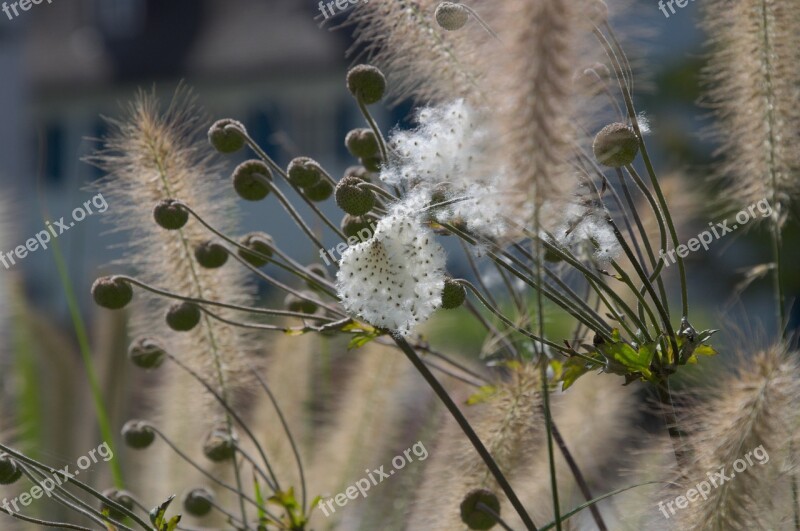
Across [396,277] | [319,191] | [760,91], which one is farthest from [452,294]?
[760,91]

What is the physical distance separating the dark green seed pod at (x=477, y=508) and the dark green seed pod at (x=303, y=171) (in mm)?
214

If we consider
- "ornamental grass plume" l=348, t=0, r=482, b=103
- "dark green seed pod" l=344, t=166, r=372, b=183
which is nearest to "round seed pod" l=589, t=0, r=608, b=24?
"ornamental grass plume" l=348, t=0, r=482, b=103

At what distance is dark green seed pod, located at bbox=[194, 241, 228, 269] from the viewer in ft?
2.39

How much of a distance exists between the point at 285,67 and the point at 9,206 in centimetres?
854

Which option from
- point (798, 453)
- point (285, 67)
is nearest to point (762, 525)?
point (798, 453)

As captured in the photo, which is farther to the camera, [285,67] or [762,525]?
[285,67]

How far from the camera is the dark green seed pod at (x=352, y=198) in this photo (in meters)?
0.58

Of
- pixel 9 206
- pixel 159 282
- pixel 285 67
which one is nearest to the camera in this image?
pixel 159 282

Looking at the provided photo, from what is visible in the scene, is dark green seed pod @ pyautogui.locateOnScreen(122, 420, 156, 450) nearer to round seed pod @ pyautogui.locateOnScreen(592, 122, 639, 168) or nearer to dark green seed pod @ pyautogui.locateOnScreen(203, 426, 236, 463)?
dark green seed pod @ pyautogui.locateOnScreen(203, 426, 236, 463)

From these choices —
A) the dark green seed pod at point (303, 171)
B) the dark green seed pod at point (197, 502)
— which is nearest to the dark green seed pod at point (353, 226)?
the dark green seed pod at point (303, 171)

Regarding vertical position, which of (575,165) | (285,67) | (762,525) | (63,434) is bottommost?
(762,525)

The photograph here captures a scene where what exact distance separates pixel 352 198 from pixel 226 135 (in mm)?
173

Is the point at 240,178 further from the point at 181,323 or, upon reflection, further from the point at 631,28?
the point at 631,28

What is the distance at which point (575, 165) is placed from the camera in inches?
20.8
